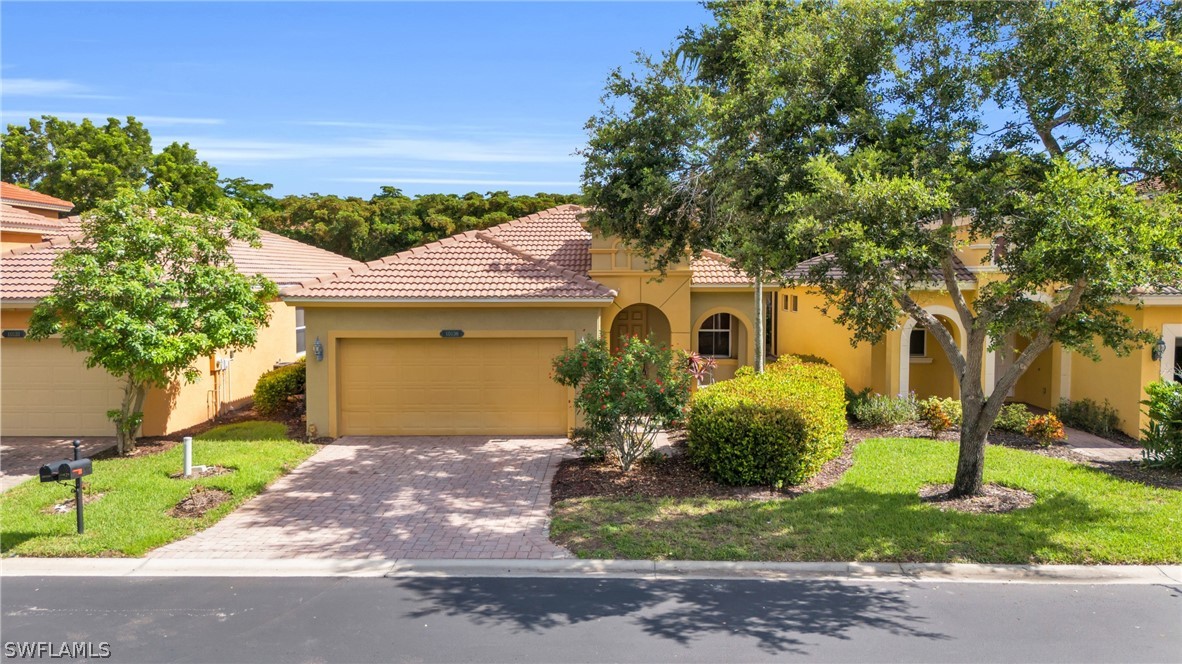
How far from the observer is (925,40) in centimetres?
963

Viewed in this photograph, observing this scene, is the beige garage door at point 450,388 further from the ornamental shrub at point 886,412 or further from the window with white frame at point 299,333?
the window with white frame at point 299,333

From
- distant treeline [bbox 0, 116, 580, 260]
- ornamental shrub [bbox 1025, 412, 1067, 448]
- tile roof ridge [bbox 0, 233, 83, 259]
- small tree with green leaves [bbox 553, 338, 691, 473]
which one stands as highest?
distant treeline [bbox 0, 116, 580, 260]

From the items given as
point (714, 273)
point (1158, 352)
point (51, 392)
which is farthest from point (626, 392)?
point (51, 392)

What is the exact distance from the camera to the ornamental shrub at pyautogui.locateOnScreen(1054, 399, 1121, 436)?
1488cm

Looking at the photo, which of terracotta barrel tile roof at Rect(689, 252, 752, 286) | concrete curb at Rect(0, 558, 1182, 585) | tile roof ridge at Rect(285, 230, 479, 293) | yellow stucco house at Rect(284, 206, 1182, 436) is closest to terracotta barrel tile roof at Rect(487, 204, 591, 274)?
terracotta barrel tile roof at Rect(689, 252, 752, 286)

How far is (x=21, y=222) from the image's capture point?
60.4ft

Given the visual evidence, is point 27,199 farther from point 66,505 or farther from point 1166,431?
point 1166,431

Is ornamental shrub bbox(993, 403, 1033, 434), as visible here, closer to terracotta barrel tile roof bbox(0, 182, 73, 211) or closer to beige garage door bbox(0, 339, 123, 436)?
beige garage door bbox(0, 339, 123, 436)

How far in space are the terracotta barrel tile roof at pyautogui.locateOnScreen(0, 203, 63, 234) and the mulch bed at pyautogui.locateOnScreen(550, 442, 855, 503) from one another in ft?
49.3

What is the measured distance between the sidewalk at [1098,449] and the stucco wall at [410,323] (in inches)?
346

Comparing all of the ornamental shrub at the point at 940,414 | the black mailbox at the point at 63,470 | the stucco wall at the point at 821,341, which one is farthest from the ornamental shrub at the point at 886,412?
the black mailbox at the point at 63,470

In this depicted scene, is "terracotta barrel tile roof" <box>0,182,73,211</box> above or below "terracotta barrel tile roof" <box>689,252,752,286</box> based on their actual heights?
above

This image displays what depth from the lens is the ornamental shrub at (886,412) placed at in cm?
1509

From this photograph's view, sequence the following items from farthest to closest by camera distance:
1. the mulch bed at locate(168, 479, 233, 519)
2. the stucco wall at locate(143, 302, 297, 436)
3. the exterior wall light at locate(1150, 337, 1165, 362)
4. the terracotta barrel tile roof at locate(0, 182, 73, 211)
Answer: the terracotta barrel tile roof at locate(0, 182, 73, 211) → the stucco wall at locate(143, 302, 297, 436) → the exterior wall light at locate(1150, 337, 1165, 362) → the mulch bed at locate(168, 479, 233, 519)
